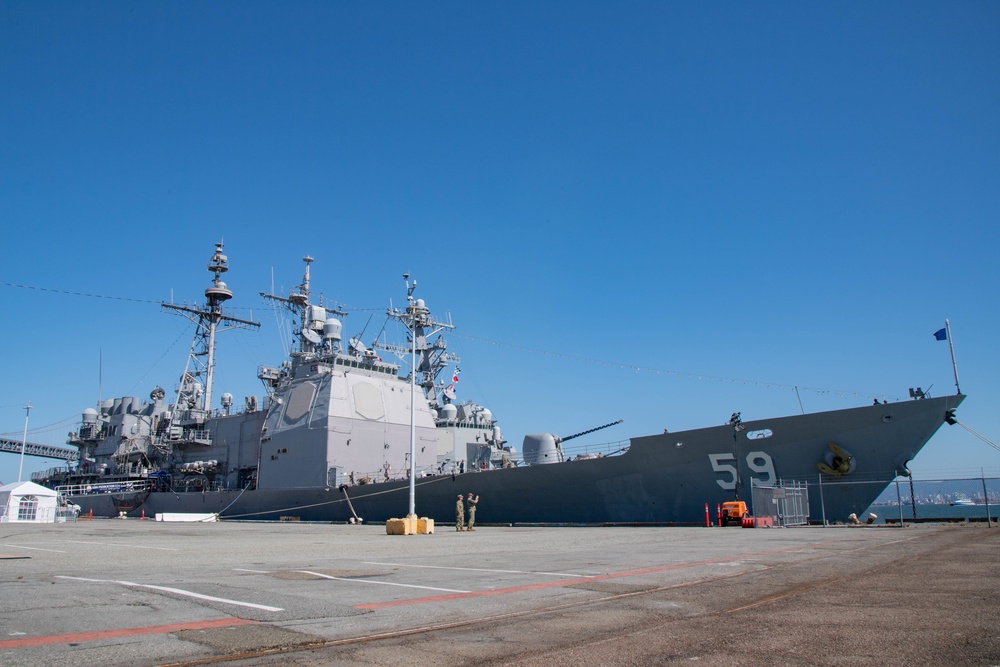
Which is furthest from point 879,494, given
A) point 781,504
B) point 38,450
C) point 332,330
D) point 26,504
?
point 38,450

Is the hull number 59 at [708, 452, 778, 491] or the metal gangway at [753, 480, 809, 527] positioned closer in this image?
the metal gangway at [753, 480, 809, 527]

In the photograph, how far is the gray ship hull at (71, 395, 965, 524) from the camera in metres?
17.2

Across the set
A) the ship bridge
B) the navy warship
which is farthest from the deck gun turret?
the ship bridge

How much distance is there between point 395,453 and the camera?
2956 centimetres

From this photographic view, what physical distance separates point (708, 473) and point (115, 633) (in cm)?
1720

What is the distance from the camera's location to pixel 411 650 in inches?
122

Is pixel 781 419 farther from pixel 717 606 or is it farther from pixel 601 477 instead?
pixel 717 606

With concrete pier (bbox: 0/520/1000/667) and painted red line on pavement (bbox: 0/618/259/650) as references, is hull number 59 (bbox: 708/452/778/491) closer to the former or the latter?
concrete pier (bbox: 0/520/1000/667)

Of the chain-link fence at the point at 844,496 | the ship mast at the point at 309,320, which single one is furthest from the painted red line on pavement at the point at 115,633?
the ship mast at the point at 309,320

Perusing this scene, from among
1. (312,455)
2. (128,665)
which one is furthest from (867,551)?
(312,455)

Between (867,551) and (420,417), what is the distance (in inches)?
907

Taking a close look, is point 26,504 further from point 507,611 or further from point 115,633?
point 507,611

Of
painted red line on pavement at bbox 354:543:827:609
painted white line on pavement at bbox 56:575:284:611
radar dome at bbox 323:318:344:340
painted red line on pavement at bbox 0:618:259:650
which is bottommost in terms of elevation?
painted red line on pavement at bbox 354:543:827:609

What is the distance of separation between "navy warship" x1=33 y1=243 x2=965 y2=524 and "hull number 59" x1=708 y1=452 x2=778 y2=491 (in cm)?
3
